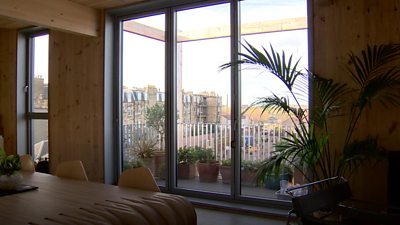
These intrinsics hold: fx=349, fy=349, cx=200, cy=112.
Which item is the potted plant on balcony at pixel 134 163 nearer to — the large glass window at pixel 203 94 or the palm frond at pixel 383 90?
the large glass window at pixel 203 94

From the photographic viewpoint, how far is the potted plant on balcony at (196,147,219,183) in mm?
4383

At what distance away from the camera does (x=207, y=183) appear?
444 cm

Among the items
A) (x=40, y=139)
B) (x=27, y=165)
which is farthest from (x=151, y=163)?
(x=40, y=139)

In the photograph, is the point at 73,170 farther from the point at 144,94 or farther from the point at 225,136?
the point at 144,94

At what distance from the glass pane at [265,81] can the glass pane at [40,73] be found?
3.53 m

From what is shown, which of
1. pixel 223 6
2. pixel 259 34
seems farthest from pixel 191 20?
pixel 259 34

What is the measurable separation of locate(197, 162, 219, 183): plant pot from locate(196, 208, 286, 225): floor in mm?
543

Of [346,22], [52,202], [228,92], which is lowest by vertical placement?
[52,202]

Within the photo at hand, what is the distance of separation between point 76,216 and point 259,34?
292cm

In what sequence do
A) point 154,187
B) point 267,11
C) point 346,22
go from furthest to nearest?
point 267,11 → point 346,22 → point 154,187

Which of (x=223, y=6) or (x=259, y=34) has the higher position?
(x=223, y=6)

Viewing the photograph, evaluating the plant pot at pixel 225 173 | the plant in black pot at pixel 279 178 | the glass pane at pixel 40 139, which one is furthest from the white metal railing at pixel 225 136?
the glass pane at pixel 40 139

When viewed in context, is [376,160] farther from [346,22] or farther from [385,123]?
[346,22]

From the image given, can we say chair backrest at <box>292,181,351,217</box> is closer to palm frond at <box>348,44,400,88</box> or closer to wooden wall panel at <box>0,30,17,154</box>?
palm frond at <box>348,44,400,88</box>
